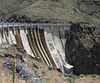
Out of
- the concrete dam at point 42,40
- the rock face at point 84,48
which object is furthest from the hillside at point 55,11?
the concrete dam at point 42,40

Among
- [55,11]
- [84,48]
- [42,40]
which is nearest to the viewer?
[42,40]

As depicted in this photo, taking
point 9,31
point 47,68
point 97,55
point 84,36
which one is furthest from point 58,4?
point 47,68

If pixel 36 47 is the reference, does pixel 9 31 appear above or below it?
above

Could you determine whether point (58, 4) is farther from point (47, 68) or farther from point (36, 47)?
point (47, 68)

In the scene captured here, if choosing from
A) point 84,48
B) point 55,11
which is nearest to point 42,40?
point 84,48

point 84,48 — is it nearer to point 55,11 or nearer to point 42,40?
point 42,40

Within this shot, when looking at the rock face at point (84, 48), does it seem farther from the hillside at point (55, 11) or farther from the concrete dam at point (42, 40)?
the hillside at point (55, 11)

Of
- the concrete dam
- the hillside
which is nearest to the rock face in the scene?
the concrete dam
